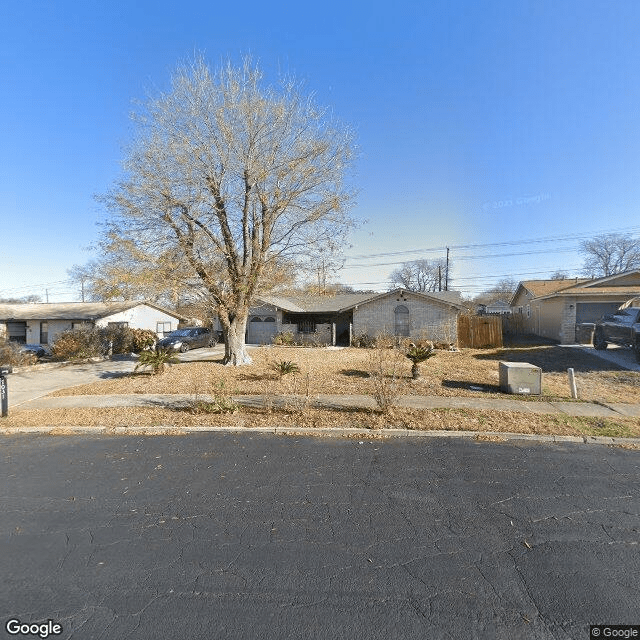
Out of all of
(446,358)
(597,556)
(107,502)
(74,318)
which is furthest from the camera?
(74,318)

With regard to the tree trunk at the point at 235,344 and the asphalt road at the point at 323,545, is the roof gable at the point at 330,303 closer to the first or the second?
the tree trunk at the point at 235,344

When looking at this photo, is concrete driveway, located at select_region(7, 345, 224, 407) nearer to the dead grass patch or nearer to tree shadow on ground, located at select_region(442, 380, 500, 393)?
the dead grass patch

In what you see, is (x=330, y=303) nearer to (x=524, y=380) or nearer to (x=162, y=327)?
(x=162, y=327)

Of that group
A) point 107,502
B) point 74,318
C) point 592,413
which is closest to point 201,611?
point 107,502

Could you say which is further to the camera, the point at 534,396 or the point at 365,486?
the point at 534,396

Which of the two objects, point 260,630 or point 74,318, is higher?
point 74,318

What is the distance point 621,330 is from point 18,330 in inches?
1448

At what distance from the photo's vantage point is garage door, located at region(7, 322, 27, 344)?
83.5ft

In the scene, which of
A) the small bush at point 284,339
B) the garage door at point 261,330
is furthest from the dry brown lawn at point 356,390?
the garage door at point 261,330

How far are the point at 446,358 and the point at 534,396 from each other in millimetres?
7256

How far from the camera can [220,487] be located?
4.26 m

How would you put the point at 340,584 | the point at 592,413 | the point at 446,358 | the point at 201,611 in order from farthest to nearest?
the point at 446,358 → the point at 592,413 → the point at 340,584 → the point at 201,611

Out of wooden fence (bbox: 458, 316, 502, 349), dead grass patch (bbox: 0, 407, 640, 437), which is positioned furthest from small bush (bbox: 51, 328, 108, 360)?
wooden fence (bbox: 458, 316, 502, 349)

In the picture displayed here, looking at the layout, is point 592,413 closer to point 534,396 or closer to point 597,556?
point 534,396
